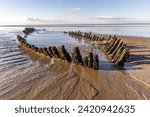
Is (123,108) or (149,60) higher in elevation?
(123,108)

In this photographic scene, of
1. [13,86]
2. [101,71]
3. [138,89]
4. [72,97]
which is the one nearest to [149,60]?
[101,71]

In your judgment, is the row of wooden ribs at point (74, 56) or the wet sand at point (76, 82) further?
the row of wooden ribs at point (74, 56)

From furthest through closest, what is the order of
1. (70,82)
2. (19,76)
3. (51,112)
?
(19,76), (70,82), (51,112)

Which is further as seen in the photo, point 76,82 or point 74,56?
point 74,56

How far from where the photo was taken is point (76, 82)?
1038 centimetres

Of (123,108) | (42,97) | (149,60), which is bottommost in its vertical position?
(149,60)

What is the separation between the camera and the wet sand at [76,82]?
8.90 m

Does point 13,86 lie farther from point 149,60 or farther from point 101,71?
point 149,60

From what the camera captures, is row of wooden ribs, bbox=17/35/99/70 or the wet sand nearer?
the wet sand

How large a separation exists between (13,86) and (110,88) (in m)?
4.53

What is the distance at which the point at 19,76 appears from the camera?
37.5 feet

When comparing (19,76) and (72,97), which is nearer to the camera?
(72,97)

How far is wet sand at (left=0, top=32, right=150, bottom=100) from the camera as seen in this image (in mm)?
8898

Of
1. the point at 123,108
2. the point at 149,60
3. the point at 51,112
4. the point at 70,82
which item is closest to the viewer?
the point at 51,112
